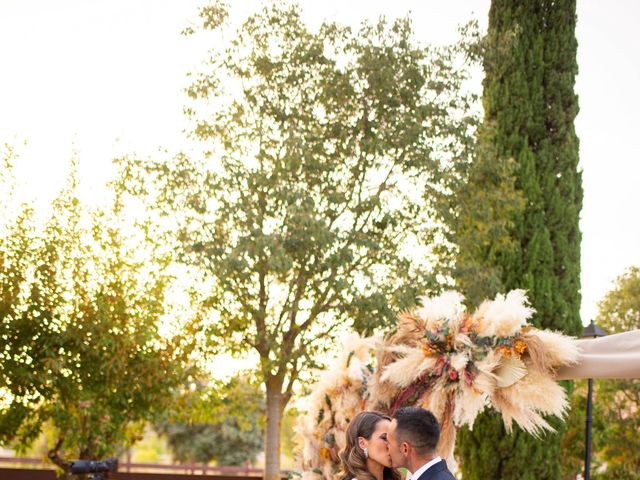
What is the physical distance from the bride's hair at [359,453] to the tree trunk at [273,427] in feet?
32.9

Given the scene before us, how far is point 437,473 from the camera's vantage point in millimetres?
4074

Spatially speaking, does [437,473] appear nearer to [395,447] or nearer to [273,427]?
[395,447]

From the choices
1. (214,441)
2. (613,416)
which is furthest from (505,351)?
(214,441)

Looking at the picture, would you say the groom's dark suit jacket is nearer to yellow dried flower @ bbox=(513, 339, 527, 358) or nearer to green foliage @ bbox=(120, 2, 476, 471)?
yellow dried flower @ bbox=(513, 339, 527, 358)

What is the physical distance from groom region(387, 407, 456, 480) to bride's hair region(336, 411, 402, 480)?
564 mm

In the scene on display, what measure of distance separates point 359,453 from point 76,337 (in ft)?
28.9

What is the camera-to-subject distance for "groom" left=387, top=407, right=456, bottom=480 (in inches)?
161

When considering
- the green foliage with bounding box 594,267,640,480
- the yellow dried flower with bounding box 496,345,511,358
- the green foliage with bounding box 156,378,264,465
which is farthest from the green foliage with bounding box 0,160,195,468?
the green foliage with bounding box 156,378,264,465

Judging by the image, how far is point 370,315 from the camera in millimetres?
13359

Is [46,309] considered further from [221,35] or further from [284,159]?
[221,35]

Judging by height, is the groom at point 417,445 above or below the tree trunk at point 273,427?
above

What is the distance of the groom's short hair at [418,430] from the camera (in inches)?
163

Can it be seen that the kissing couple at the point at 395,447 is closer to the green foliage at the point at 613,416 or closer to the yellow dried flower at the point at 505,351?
the yellow dried flower at the point at 505,351

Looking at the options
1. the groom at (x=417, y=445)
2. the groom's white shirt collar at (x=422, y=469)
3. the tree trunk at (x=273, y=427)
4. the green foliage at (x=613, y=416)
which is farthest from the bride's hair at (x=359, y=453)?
the green foliage at (x=613, y=416)
